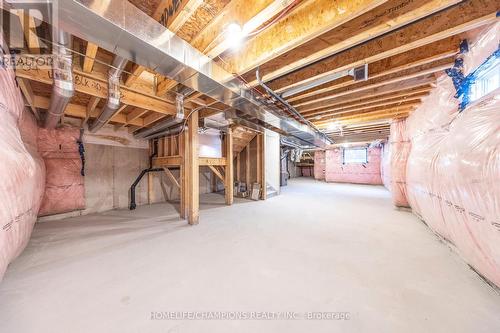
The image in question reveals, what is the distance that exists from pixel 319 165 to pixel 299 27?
31.2 ft

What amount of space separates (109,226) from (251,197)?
3.12 meters

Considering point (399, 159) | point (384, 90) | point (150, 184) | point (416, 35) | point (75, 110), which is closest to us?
point (416, 35)

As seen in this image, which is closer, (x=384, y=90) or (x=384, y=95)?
(x=384, y=90)

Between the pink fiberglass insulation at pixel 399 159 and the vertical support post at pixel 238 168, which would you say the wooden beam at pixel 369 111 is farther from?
the vertical support post at pixel 238 168

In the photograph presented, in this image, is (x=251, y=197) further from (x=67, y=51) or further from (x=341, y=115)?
(x=67, y=51)

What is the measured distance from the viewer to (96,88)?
6.78 ft

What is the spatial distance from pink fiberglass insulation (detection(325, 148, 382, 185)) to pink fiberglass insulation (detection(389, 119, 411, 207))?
508 centimetres

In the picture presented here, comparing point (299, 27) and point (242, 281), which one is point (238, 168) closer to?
point (242, 281)

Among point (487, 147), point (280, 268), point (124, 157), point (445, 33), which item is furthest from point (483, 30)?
point (124, 157)

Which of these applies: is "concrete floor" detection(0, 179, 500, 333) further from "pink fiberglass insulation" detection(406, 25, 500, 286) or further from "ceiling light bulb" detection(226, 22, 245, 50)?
"ceiling light bulb" detection(226, 22, 245, 50)

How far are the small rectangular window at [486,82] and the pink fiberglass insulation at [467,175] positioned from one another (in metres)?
0.15

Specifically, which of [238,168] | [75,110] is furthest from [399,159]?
[75,110]

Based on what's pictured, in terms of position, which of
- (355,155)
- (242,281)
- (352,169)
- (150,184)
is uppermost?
(355,155)

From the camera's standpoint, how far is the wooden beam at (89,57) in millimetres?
1442
